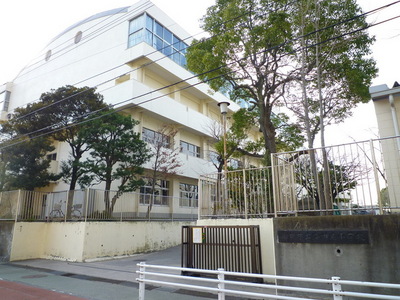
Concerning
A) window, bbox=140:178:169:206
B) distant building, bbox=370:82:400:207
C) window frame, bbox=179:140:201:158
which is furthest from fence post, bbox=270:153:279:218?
window frame, bbox=179:140:201:158

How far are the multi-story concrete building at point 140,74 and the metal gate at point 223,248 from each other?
999cm

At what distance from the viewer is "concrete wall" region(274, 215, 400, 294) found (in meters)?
4.93

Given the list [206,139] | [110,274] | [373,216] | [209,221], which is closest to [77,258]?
[110,274]

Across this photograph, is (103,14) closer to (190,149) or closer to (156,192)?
(190,149)

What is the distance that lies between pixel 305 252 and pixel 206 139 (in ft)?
65.1

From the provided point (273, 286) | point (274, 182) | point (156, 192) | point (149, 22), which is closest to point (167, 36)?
point (149, 22)

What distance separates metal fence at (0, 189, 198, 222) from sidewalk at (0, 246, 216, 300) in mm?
2003

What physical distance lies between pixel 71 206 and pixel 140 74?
413 inches

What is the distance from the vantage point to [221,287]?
15.3ft

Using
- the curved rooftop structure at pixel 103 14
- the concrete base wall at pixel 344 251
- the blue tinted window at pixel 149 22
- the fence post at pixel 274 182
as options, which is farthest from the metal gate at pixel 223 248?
the curved rooftop structure at pixel 103 14

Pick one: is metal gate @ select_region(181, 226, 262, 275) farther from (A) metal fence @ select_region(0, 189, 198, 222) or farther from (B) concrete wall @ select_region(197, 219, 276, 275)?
(A) metal fence @ select_region(0, 189, 198, 222)

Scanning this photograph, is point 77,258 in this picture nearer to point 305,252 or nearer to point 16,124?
point 16,124

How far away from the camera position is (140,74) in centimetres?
1961

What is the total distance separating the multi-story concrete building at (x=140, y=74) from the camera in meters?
19.2
